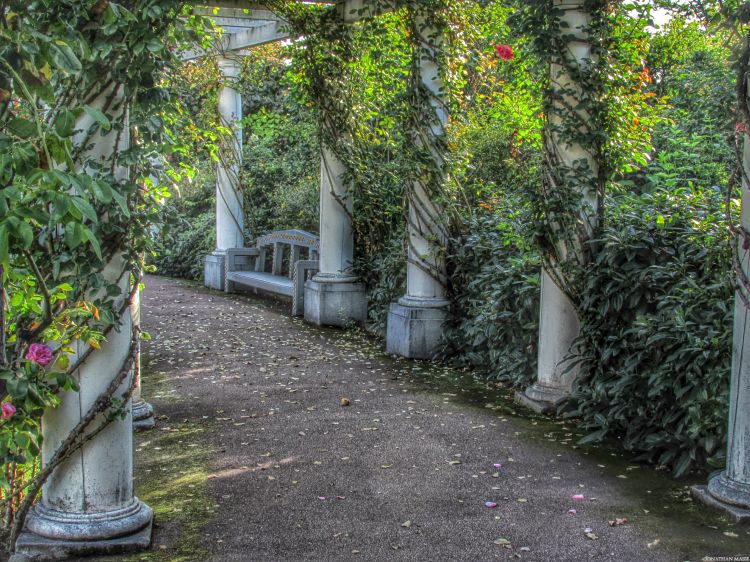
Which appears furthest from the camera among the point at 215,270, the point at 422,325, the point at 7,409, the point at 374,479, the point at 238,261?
the point at 215,270

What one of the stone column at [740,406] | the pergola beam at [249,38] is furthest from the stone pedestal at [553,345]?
the pergola beam at [249,38]

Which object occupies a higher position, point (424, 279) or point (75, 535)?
point (424, 279)

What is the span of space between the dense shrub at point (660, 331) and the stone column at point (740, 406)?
32 centimetres

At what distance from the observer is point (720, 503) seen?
12.8 feet

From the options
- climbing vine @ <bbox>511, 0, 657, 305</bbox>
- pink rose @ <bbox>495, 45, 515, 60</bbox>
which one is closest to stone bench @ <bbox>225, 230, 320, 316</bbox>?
pink rose @ <bbox>495, 45, 515, 60</bbox>

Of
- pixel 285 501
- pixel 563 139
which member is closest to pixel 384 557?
pixel 285 501

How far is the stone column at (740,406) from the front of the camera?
3.80 m

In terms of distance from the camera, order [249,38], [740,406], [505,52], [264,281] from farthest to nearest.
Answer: [264,281] < [249,38] < [505,52] < [740,406]

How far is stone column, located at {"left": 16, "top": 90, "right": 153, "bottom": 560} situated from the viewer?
3.31 metres

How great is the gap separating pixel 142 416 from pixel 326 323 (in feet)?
14.0

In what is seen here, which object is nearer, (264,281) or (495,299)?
(495,299)

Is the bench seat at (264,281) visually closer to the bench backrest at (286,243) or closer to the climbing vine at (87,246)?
the bench backrest at (286,243)

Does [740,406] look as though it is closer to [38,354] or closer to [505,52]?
[38,354]

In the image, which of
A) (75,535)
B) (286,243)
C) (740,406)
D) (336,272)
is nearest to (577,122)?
(740,406)
